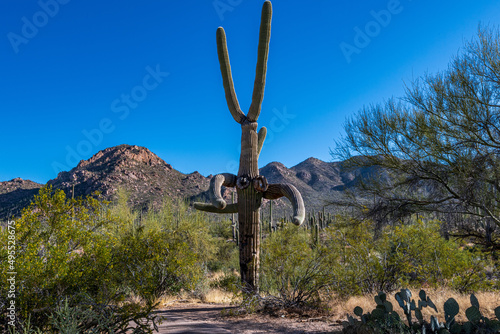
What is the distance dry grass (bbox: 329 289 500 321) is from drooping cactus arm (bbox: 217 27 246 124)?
505 cm

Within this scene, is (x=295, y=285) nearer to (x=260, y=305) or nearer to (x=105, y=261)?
(x=260, y=305)

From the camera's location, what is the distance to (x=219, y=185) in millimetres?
7246

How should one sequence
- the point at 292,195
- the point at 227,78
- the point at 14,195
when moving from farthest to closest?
the point at 14,195 → the point at 227,78 → the point at 292,195

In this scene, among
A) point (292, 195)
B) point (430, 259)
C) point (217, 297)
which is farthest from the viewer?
point (217, 297)

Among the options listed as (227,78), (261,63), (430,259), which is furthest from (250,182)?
(430,259)

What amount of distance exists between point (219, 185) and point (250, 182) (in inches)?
30.2

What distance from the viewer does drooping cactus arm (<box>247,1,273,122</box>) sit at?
7527 mm

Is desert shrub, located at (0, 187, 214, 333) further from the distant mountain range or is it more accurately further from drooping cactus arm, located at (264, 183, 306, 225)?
the distant mountain range

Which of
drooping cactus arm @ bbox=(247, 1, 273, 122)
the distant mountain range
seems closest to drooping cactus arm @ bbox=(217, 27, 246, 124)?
drooping cactus arm @ bbox=(247, 1, 273, 122)

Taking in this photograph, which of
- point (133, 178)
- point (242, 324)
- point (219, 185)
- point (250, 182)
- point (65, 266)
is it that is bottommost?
point (242, 324)

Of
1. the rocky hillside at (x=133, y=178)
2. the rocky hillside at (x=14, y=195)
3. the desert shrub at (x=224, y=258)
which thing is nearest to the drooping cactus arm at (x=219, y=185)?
the desert shrub at (x=224, y=258)

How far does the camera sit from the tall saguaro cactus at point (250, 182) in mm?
7320

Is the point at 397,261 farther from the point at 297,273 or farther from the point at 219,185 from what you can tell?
the point at 219,185

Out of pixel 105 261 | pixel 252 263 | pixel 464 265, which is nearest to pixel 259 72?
pixel 252 263
